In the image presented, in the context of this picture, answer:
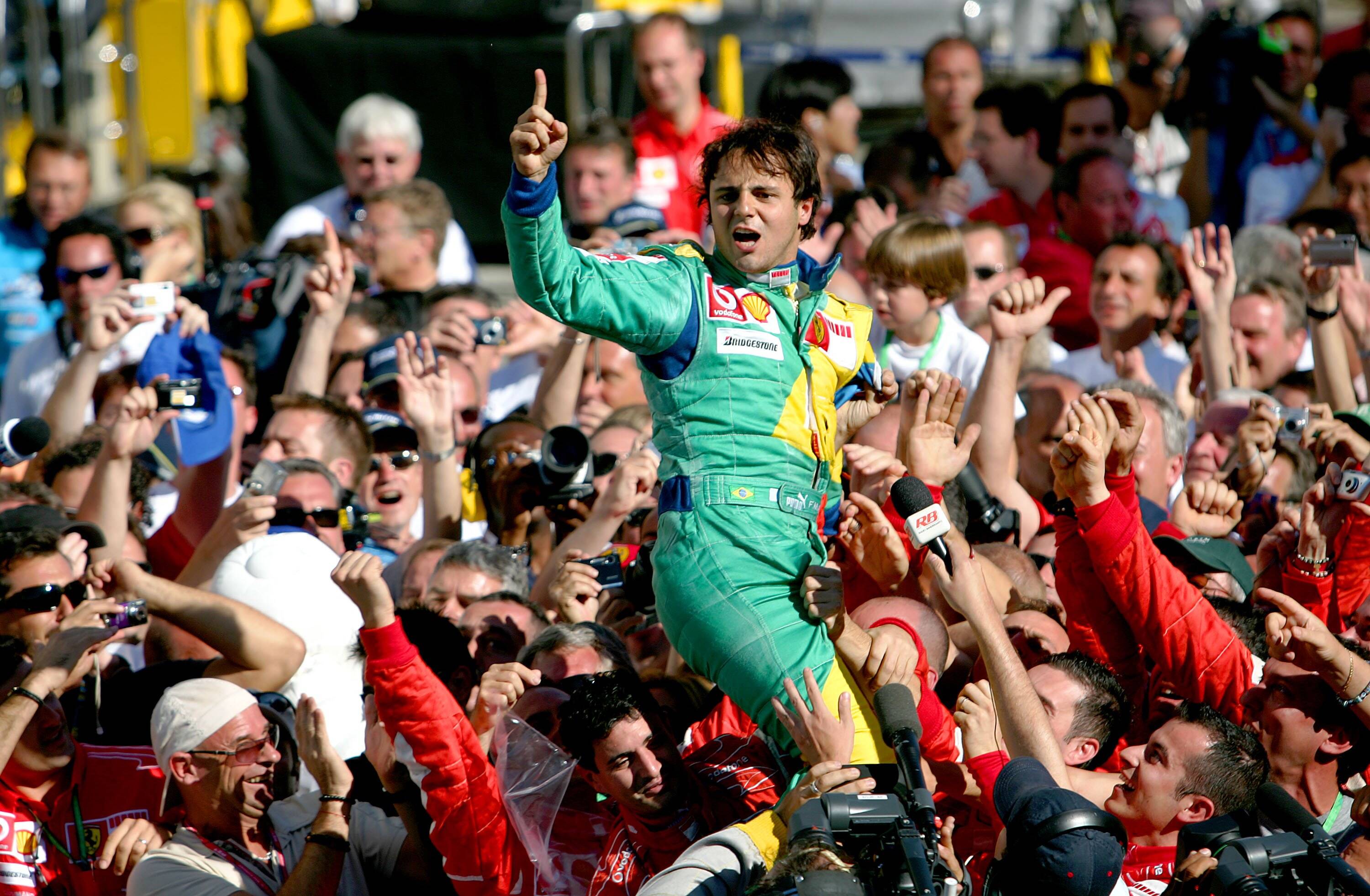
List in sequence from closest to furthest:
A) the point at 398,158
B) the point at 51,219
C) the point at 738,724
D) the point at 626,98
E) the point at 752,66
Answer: the point at 738,724 < the point at 398,158 < the point at 51,219 < the point at 626,98 < the point at 752,66

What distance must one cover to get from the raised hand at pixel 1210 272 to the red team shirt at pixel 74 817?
412 centimetres

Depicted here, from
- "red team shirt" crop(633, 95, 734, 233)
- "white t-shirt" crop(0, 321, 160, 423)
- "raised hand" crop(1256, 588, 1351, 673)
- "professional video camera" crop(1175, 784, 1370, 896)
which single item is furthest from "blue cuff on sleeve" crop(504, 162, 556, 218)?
"red team shirt" crop(633, 95, 734, 233)

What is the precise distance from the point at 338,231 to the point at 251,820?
4.37 m

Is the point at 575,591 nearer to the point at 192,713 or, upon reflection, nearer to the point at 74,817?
the point at 192,713

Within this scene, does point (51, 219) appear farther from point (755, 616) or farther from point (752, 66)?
point (755, 616)

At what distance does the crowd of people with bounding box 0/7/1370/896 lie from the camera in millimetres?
3904

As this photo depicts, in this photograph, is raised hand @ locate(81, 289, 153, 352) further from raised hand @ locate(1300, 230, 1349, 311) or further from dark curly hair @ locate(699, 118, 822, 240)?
raised hand @ locate(1300, 230, 1349, 311)

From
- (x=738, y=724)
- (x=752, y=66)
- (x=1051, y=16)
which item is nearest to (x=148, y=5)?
(x=752, y=66)

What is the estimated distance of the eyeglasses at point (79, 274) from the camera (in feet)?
24.5

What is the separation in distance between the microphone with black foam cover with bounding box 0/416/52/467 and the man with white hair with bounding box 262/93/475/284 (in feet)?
8.25

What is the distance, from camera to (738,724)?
4.77m

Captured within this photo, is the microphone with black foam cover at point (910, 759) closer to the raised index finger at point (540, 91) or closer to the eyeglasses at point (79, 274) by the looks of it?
the raised index finger at point (540, 91)

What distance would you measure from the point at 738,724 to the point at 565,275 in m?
1.67

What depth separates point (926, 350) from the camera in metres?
6.27
